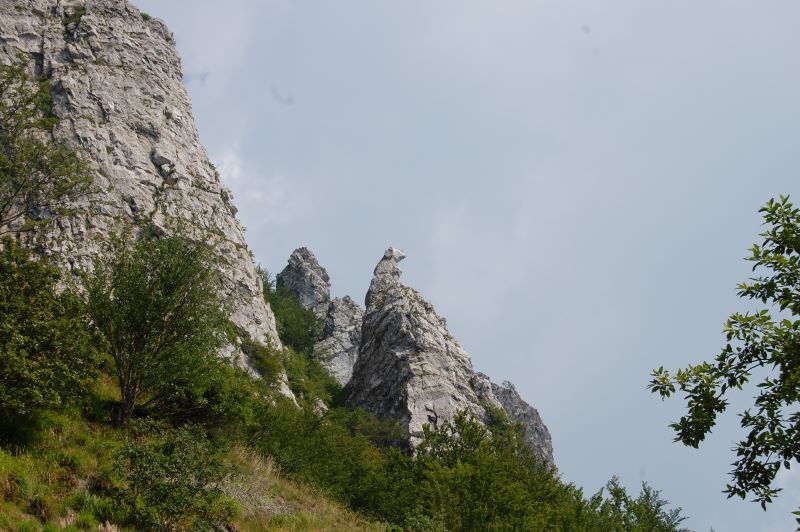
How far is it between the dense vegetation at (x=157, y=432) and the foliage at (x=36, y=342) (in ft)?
0.15

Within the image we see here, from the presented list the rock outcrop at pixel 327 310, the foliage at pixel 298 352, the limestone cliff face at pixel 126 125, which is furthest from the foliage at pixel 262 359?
the rock outcrop at pixel 327 310

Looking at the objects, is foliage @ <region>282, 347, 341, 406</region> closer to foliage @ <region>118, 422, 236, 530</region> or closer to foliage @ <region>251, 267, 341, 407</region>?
foliage @ <region>251, 267, 341, 407</region>

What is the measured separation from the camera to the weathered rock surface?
62156 millimetres

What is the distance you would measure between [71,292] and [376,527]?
13.9 metres

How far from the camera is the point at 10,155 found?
2467 centimetres

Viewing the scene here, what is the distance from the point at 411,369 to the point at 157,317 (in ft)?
155

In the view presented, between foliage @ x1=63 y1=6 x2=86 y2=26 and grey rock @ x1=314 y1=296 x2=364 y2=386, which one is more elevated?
foliage @ x1=63 y1=6 x2=86 y2=26

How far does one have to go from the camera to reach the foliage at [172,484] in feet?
43.1

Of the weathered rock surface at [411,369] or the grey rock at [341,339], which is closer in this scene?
the weathered rock surface at [411,369]

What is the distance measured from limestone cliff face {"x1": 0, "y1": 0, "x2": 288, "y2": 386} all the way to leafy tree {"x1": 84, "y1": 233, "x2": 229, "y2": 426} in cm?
3004

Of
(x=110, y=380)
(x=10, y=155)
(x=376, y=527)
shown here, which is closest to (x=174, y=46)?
(x=10, y=155)

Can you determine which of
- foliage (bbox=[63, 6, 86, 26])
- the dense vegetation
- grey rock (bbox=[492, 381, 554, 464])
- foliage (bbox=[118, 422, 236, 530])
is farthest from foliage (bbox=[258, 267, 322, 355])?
foliage (bbox=[118, 422, 236, 530])

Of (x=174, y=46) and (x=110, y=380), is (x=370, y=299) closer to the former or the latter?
(x=174, y=46)

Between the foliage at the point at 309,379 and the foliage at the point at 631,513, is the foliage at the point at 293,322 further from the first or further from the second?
the foliage at the point at 631,513
